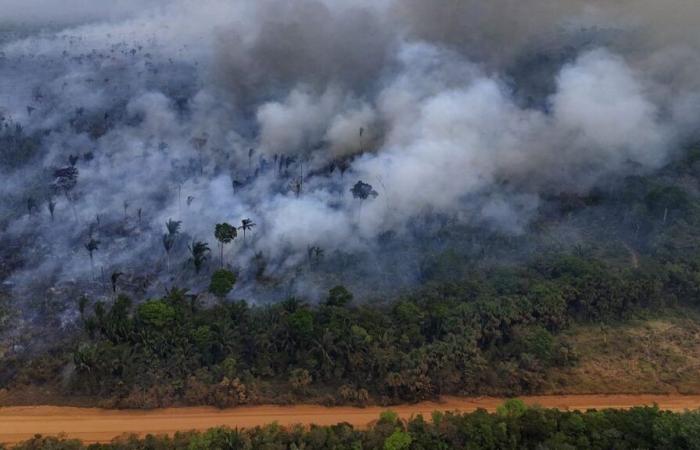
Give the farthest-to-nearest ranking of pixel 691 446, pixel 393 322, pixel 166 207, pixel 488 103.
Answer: pixel 488 103, pixel 166 207, pixel 393 322, pixel 691 446

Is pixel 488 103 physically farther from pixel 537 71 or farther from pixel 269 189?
pixel 269 189

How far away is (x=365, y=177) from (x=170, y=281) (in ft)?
86.5

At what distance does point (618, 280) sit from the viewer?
185 feet

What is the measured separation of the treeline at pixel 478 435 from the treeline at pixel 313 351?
629 centimetres

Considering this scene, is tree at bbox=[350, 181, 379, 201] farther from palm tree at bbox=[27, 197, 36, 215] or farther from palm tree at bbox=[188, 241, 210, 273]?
palm tree at bbox=[27, 197, 36, 215]

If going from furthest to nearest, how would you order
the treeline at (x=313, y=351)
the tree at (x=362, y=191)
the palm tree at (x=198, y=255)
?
the tree at (x=362, y=191)
the palm tree at (x=198, y=255)
the treeline at (x=313, y=351)

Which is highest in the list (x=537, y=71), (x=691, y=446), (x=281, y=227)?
(x=537, y=71)

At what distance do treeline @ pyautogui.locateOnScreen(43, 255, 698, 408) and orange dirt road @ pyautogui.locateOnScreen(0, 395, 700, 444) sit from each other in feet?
2.57

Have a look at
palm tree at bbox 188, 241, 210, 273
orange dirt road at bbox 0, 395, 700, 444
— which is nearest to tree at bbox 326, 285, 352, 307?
orange dirt road at bbox 0, 395, 700, 444

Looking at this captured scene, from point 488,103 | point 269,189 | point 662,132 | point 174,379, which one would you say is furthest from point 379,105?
point 174,379

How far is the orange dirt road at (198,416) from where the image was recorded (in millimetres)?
42500

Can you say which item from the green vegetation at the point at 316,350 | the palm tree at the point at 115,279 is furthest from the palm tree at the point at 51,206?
the green vegetation at the point at 316,350

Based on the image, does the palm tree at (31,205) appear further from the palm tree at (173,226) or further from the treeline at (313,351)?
the treeline at (313,351)

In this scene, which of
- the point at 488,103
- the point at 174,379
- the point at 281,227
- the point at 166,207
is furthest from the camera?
the point at 488,103
